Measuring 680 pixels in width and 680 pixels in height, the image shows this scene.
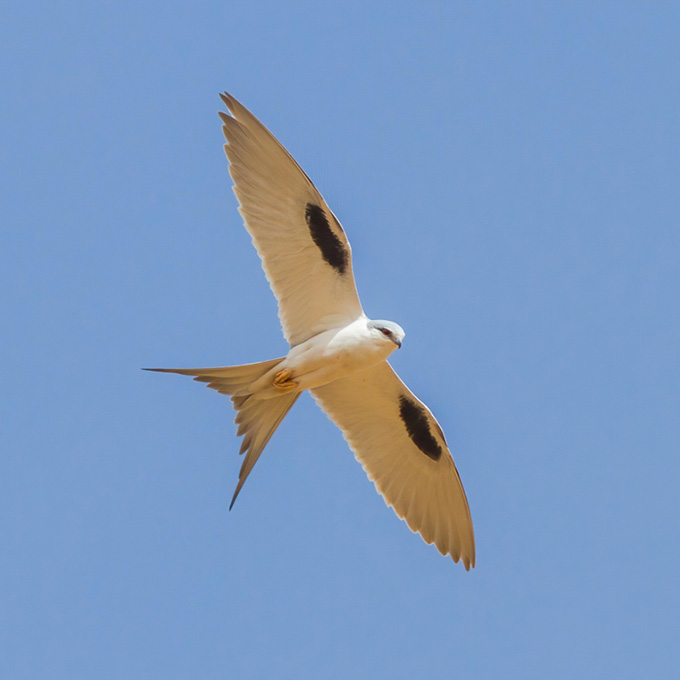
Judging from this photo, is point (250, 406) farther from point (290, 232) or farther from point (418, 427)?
point (418, 427)

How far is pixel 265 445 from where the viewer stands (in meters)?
9.77

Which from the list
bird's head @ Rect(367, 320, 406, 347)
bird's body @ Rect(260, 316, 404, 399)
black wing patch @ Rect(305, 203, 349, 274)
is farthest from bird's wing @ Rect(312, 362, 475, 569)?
black wing patch @ Rect(305, 203, 349, 274)

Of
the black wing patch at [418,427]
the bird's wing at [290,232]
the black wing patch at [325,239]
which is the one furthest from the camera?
the black wing patch at [418,427]

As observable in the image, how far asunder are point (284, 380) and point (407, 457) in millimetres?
1911

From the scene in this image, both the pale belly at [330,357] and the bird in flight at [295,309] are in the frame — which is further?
the pale belly at [330,357]

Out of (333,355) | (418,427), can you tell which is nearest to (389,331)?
(333,355)

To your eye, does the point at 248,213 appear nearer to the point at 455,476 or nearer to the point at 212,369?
the point at 212,369

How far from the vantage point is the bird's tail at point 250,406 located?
9.46 m

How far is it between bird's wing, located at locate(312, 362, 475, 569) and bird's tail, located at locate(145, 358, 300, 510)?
0.96 metres

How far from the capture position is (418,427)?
10.7m

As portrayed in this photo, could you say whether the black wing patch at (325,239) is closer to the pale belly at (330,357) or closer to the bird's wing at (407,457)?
the pale belly at (330,357)

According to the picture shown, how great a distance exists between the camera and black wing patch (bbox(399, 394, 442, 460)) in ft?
34.8

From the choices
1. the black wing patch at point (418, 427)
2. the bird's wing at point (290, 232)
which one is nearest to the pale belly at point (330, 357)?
the bird's wing at point (290, 232)

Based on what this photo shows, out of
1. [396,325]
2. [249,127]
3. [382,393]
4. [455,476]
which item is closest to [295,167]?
[249,127]
